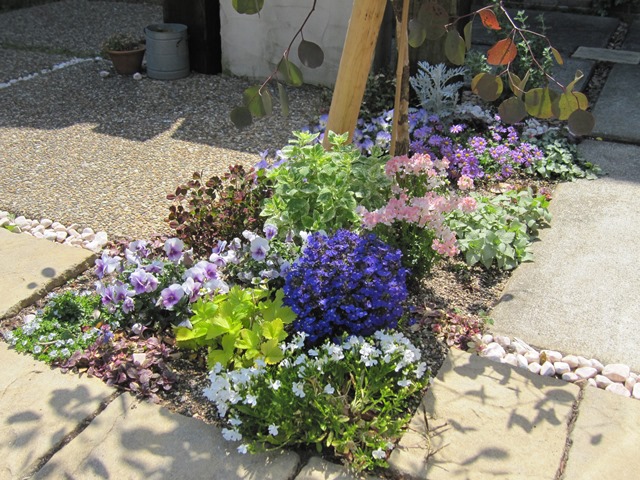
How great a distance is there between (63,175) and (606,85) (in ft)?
12.9

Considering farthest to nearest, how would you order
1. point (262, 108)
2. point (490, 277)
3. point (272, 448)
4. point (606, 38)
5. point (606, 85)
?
point (606, 38), point (606, 85), point (490, 277), point (262, 108), point (272, 448)

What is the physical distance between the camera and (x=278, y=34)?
5297 mm

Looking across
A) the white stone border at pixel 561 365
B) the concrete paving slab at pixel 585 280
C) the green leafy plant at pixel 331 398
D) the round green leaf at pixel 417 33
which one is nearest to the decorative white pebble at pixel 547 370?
the white stone border at pixel 561 365

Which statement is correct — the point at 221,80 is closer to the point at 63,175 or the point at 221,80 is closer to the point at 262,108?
the point at 63,175

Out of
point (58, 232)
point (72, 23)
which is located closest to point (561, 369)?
point (58, 232)

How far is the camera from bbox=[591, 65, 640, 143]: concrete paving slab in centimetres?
445

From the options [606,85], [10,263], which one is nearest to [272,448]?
[10,263]

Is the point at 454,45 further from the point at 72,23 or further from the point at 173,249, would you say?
the point at 72,23

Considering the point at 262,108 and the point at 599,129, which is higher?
the point at 262,108

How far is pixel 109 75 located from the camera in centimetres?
556

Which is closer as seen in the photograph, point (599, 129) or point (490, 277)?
point (490, 277)

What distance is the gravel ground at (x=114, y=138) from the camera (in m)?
3.68

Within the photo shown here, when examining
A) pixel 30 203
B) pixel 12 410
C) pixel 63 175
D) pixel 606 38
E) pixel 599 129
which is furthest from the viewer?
pixel 606 38

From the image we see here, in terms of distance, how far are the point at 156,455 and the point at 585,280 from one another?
1935 mm
